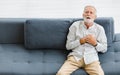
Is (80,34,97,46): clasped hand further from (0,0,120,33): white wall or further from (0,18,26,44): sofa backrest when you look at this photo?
(0,18,26,44): sofa backrest

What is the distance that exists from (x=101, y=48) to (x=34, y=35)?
0.79m

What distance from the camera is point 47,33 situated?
9.74ft

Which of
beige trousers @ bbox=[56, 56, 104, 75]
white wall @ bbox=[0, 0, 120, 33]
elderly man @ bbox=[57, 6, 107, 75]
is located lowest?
beige trousers @ bbox=[56, 56, 104, 75]

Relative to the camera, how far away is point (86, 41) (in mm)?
2740

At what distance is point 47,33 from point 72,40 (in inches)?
13.3

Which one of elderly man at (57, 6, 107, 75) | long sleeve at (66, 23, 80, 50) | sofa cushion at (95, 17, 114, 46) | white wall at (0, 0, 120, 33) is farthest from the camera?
white wall at (0, 0, 120, 33)

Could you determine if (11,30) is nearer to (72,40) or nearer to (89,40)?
(72,40)

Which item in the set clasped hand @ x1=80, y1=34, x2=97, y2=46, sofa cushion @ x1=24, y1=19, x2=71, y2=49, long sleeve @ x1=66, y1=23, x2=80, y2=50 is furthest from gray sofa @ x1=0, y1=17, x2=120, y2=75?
clasped hand @ x1=80, y1=34, x2=97, y2=46

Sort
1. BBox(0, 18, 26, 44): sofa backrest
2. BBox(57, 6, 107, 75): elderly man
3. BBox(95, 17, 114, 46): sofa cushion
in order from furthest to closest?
BBox(0, 18, 26, 44): sofa backrest < BBox(95, 17, 114, 46): sofa cushion < BBox(57, 6, 107, 75): elderly man

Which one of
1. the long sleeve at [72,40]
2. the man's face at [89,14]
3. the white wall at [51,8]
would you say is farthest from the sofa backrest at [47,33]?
the white wall at [51,8]

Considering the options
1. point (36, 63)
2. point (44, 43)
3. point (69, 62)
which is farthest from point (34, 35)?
point (69, 62)

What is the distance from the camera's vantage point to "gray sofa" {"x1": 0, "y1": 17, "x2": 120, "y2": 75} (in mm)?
2660

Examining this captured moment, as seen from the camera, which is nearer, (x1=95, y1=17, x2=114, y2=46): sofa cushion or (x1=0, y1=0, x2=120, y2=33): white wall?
(x1=95, y1=17, x2=114, y2=46): sofa cushion

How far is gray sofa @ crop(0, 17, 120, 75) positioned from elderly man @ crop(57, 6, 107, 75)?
0.11 meters
